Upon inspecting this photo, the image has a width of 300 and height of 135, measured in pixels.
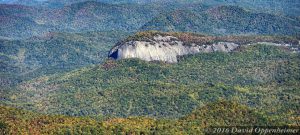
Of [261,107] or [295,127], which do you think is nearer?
[295,127]

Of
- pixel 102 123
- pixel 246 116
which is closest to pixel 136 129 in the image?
pixel 102 123

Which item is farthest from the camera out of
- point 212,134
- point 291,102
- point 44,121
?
point 291,102

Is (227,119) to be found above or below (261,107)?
above

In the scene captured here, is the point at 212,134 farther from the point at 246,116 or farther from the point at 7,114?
the point at 7,114

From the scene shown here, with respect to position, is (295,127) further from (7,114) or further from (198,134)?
(7,114)

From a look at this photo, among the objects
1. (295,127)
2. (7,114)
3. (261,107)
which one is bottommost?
(261,107)

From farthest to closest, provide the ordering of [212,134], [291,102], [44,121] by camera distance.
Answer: [291,102]
[44,121]
[212,134]
